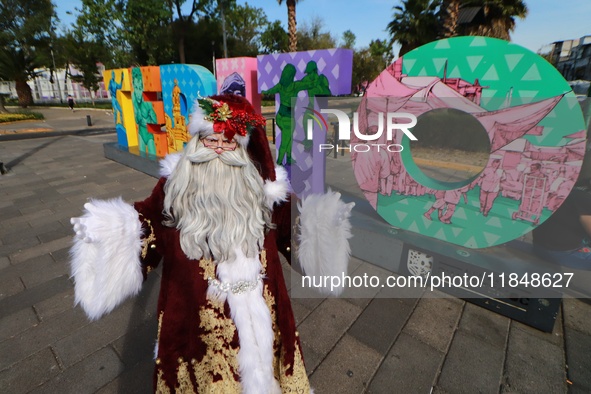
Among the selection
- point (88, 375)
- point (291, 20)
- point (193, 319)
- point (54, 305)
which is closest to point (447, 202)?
point (193, 319)

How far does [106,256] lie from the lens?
1551 mm

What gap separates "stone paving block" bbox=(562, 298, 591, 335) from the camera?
3.00 metres

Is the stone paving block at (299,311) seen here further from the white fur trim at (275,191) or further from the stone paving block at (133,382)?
the white fur trim at (275,191)

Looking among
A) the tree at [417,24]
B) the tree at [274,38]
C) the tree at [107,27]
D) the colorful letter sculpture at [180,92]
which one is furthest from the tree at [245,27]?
the colorful letter sculpture at [180,92]

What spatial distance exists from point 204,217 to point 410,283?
2911 millimetres

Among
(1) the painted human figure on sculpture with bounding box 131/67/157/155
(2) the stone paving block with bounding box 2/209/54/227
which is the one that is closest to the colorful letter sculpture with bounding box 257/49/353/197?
(1) the painted human figure on sculpture with bounding box 131/67/157/155

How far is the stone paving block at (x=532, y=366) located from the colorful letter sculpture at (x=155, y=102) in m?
5.81

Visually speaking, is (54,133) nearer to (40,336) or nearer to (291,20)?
(291,20)

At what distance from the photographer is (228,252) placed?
160 cm

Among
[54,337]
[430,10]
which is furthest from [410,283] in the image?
[430,10]

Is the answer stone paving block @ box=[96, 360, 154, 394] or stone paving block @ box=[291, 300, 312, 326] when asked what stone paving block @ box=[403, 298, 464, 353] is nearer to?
stone paving block @ box=[291, 300, 312, 326]

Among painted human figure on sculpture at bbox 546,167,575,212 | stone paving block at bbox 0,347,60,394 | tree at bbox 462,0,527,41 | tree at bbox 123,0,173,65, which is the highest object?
tree at bbox 123,0,173,65

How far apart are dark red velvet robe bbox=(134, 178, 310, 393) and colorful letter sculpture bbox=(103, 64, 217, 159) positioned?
16.2 feet

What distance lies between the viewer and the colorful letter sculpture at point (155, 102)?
6.44 m
